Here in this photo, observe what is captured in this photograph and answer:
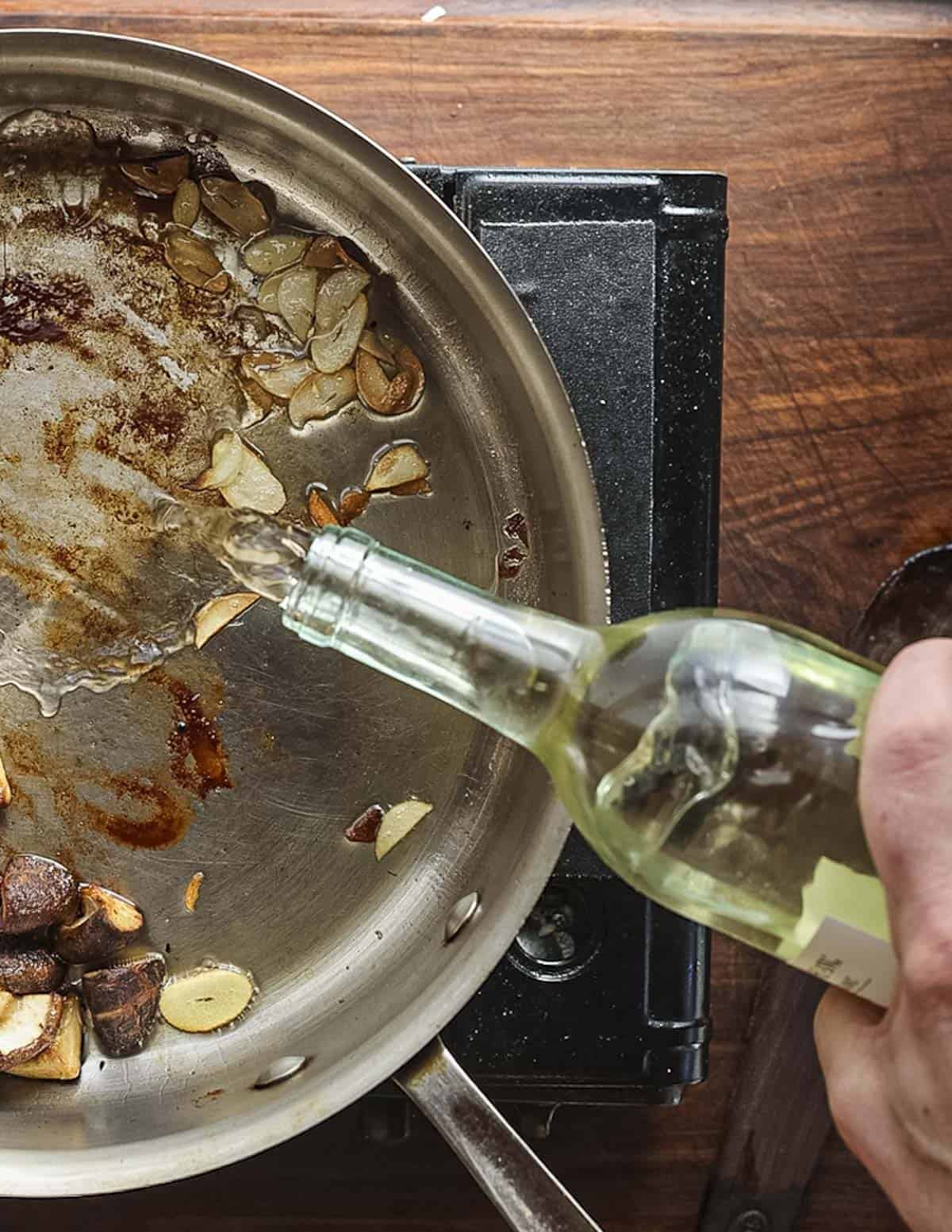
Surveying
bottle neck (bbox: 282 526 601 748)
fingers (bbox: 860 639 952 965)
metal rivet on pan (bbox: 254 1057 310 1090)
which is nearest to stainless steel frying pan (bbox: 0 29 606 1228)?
metal rivet on pan (bbox: 254 1057 310 1090)

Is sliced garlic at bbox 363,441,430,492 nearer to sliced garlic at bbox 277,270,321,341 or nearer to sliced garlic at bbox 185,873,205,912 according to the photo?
sliced garlic at bbox 277,270,321,341

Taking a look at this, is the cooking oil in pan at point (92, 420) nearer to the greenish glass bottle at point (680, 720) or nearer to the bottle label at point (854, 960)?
the greenish glass bottle at point (680, 720)

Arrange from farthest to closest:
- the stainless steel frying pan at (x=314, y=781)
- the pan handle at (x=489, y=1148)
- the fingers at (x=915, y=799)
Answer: the stainless steel frying pan at (x=314, y=781) < the pan handle at (x=489, y=1148) < the fingers at (x=915, y=799)

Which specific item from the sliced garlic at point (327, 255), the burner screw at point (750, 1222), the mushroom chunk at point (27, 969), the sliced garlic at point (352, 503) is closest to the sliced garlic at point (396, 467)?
the sliced garlic at point (352, 503)

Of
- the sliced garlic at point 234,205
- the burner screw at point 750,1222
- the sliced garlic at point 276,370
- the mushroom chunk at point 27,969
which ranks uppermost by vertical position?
the sliced garlic at point 234,205

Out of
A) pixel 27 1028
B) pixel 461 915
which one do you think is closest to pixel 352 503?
pixel 461 915

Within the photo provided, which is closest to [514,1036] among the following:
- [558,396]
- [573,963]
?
[573,963]

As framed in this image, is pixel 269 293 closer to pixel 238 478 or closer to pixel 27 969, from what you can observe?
pixel 238 478
